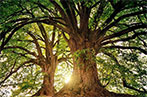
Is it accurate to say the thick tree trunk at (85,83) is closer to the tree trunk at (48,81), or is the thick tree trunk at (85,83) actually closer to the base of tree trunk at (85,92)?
the base of tree trunk at (85,92)

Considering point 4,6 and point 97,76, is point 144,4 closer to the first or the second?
point 97,76

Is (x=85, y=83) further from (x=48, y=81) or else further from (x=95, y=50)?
(x=48, y=81)

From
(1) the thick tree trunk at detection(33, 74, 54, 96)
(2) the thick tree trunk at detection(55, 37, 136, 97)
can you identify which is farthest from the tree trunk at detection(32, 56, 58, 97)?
(2) the thick tree trunk at detection(55, 37, 136, 97)

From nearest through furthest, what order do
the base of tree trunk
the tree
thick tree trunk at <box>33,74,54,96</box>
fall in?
the tree, the base of tree trunk, thick tree trunk at <box>33,74,54,96</box>

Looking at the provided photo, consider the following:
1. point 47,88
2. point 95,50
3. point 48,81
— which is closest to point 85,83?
point 95,50

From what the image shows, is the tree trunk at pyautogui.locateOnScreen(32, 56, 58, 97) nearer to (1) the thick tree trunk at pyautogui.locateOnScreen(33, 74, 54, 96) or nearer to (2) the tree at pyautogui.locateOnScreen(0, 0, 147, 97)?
(1) the thick tree trunk at pyautogui.locateOnScreen(33, 74, 54, 96)

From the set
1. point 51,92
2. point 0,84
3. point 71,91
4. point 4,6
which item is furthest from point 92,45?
point 0,84

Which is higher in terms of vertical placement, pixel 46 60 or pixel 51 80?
pixel 46 60

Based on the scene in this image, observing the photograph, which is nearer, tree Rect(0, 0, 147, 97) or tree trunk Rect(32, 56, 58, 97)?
tree Rect(0, 0, 147, 97)

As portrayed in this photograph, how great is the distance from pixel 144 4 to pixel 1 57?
9.47 meters

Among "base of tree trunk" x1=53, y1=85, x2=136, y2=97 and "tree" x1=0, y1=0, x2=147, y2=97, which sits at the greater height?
"tree" x1=0, y1=0, x2=147, y2=97

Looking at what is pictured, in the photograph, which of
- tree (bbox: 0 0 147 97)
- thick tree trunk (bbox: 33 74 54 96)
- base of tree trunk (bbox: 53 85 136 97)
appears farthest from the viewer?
thick tree trunk (bbox: 33 74 54 96)

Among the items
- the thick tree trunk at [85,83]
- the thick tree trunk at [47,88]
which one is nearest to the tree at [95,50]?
the thick tree trunk at [85,83]

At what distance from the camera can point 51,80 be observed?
8.97m
